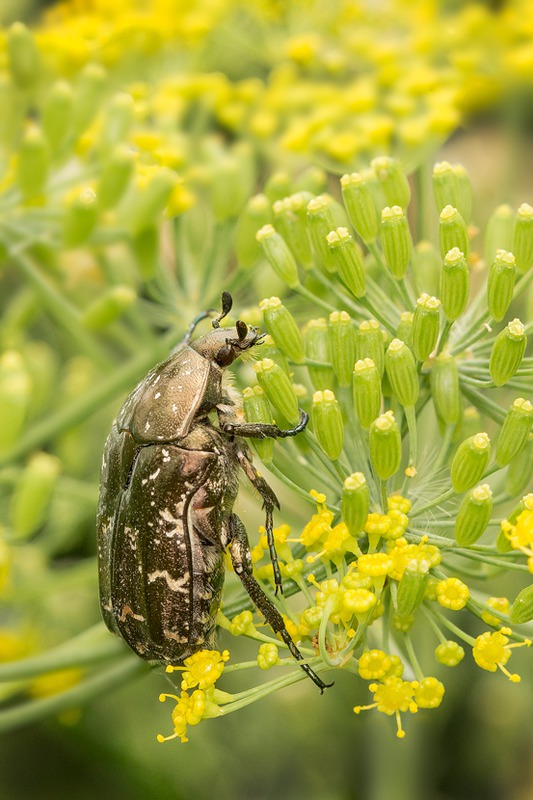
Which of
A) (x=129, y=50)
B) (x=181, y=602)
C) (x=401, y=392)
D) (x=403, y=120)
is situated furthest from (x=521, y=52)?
(x=181, y=602)

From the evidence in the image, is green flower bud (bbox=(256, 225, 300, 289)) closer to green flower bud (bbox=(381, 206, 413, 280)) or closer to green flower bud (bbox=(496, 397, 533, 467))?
green flower bud (bbox=(381, 206, 413, 280))

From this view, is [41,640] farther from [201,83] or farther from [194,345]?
[201,83]

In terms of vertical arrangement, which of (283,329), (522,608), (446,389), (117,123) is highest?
(117,123)

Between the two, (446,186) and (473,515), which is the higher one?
(446,186)

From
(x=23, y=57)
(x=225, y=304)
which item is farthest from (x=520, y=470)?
(x=23, y=57)

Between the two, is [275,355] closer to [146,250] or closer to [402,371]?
[402,371]

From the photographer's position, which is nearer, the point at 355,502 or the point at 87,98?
the point at 355,502

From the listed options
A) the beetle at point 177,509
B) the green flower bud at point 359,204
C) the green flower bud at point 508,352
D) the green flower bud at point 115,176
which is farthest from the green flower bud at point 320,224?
the green flower bud at point 115,176
